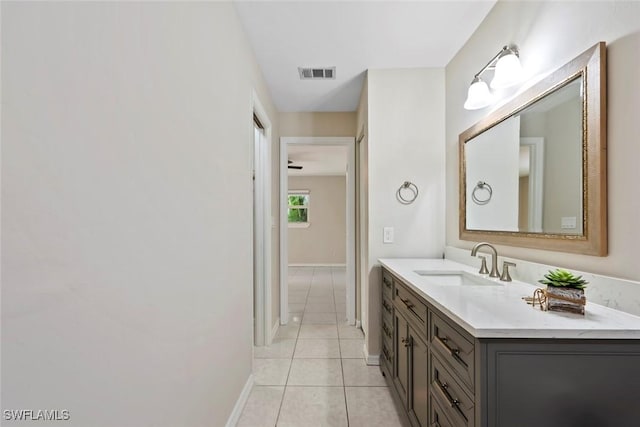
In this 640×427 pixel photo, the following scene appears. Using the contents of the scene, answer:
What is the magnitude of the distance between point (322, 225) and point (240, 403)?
6.58 m

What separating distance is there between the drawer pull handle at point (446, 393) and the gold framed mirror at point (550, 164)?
2.51ft

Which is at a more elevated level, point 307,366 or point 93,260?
point 93,260

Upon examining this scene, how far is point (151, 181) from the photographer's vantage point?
3.08ft

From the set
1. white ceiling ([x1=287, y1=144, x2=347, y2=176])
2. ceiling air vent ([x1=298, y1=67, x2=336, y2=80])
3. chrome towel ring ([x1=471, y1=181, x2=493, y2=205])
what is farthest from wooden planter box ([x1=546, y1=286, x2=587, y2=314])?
white ceiling ([x1=287, y1=144, x2=347, y2=176])

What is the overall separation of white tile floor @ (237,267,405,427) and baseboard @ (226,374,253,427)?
42mm

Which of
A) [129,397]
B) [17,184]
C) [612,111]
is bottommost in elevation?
[129,397]

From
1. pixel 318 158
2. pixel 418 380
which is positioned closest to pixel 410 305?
pixel 418 380

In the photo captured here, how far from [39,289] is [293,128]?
3.26 meters

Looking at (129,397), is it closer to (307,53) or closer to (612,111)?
(612,111)

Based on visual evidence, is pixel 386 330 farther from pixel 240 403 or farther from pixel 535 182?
pixel 535 182

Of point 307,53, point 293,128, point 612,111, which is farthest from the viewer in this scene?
point 293,128

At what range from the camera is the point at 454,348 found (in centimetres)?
107

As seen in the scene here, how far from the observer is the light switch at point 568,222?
4.06 feet

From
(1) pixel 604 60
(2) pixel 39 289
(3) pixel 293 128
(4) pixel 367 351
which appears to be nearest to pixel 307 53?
(3) pixel 293 128
